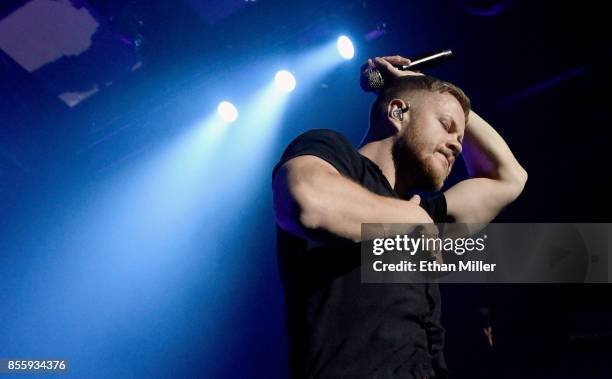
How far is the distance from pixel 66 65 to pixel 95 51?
13.4 inches

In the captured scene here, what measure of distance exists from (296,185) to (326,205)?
4.2 inches

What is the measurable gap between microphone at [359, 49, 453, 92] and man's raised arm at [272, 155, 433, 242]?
95 centimetres

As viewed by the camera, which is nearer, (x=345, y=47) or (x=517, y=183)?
(x=517, y=183)

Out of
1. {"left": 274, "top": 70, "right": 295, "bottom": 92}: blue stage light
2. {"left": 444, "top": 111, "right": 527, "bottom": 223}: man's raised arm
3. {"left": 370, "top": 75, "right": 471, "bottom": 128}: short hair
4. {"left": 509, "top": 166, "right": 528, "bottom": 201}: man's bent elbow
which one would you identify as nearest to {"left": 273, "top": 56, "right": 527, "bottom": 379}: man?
{"left": 370, "top": 75, "right": 471, "bottom": 128}: short hair

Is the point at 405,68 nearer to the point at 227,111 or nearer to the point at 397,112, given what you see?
the point at 397,112

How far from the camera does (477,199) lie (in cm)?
206

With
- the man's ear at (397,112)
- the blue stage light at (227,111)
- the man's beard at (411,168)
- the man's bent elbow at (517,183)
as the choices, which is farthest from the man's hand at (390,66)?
the blue stage light at (227,111)

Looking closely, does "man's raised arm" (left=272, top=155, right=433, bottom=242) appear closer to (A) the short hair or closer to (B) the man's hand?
(A) the short hair

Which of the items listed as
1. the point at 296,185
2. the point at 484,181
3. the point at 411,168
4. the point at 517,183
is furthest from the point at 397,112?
the point at 296,185

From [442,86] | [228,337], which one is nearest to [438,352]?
[442,86]

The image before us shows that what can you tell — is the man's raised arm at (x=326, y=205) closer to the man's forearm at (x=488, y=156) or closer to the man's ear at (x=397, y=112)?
the man's ear at (x=397, y=112)

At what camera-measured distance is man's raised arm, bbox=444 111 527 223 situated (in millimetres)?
2033

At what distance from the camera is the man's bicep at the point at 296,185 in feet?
3.76

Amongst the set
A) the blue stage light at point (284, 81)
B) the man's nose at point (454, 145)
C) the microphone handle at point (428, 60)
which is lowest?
the man's nose at point (454, 145)
